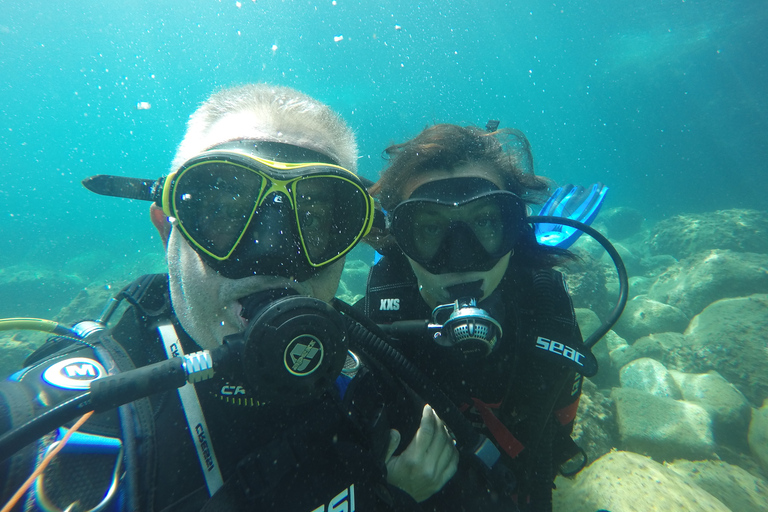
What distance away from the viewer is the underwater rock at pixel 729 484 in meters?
4.39

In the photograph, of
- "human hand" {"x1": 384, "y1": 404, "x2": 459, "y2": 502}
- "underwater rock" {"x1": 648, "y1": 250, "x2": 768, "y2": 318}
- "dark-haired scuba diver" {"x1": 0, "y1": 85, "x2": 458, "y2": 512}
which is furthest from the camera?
"underwater rock" {"x1": 648, "y1": 250, "x2": 768, "y2": 318}

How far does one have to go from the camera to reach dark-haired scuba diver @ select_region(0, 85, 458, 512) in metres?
1.04

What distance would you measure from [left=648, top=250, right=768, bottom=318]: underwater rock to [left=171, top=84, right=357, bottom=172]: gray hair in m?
12.7

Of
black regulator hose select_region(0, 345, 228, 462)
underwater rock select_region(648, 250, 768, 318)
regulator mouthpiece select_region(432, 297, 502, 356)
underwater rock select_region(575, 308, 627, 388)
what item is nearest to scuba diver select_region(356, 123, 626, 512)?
regulator mouthpiece select_region(432, 297, 502, 356)

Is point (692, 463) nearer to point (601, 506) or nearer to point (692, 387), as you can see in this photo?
point (692, 387)

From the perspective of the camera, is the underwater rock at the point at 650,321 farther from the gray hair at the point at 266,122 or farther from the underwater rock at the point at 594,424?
the gray hair at the point at 266,122

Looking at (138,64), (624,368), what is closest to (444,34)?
(624,368)

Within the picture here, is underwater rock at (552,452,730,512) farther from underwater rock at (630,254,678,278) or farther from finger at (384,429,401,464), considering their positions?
underwater rock at (630,254,678,278)

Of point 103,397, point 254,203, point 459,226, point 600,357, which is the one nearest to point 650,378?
point 600,357

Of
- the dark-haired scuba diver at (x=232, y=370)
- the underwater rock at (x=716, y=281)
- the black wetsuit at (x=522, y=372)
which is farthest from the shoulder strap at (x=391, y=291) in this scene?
the underwater rock at (x=716, y=281)

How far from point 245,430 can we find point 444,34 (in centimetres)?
4424

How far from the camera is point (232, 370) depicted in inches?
44.7

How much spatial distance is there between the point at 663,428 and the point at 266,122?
7587 mm

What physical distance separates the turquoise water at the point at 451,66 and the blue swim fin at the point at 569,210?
838 inches
